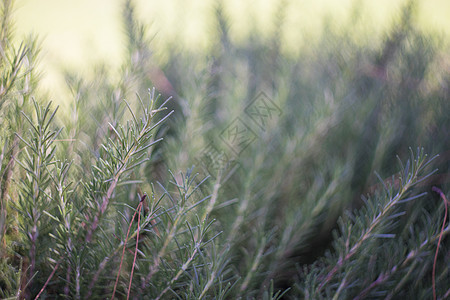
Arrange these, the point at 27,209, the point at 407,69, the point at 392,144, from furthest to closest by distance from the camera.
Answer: the point at 407,69, the point at 392,144, the point at 27,209

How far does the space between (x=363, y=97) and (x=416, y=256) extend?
1.86 feet

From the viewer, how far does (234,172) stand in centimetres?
101

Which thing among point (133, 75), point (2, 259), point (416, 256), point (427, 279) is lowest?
point (427, 279)

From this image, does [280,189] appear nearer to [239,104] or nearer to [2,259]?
[239,104]

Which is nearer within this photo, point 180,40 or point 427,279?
point 427,279

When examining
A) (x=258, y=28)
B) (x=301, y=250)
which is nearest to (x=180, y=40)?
(x=258, y=28)

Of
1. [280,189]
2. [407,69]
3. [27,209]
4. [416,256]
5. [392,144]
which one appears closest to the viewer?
[27,209]

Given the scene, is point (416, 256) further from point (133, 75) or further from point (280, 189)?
point (133, 75)

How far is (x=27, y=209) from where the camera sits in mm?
583

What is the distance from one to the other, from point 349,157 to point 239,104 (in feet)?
0.98

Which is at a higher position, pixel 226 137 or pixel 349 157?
pixel 226 137

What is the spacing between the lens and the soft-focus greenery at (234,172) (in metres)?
0.59

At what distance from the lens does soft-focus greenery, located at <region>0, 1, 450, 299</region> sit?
588mm

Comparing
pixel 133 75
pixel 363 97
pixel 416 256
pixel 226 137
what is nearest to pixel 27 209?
pixel 133 75
